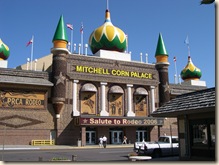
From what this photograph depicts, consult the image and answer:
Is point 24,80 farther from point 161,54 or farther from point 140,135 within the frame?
point 161,54

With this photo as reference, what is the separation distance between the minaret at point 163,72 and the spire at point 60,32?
1599 centimetres

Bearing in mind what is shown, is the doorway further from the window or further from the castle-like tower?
the window

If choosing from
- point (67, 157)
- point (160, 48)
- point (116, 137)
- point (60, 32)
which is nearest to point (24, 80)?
point (60, 32)

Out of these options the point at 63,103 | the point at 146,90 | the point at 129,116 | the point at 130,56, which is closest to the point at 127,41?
the point at 130,56

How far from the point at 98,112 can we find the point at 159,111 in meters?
23.2

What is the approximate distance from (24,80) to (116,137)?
15351 mm

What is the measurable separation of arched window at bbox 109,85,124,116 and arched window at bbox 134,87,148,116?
8.32 ft

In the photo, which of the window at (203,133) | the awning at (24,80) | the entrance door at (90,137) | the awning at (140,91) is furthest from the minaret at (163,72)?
the window at (203,133)

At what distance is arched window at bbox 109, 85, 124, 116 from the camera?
42125 millimetres

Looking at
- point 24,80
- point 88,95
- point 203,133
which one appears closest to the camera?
point 203,133

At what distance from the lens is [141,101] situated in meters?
44.8

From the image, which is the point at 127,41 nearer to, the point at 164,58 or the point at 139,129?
the point at 164,58

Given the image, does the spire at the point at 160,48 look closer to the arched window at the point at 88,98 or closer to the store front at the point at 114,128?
the store front at the point at 114,128

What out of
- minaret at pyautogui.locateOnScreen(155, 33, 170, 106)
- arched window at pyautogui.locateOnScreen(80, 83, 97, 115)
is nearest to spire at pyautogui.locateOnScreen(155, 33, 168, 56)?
minaret at pyautogui.locateOnScreen(155, 33, 170, 106)
